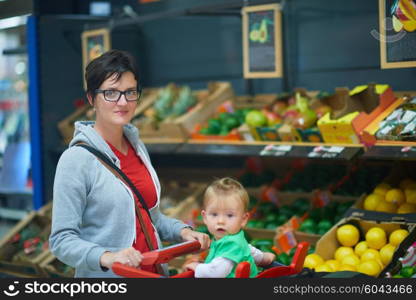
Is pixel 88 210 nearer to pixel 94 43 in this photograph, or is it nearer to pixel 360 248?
pixel 360 248

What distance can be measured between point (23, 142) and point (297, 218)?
342cm

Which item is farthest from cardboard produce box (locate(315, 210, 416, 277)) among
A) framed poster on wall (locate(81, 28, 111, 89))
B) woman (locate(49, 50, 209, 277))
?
framed poster on wall (locate(81, 28, 111, 89))

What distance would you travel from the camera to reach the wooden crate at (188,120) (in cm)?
529

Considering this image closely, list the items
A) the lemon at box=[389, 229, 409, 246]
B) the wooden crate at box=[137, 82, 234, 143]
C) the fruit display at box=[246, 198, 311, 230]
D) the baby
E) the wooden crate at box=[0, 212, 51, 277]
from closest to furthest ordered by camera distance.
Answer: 1. the baby
2. the lemon at box=[389, 229, 409, 246]
3. the fruit display at box=[246, 198, 311, 230]
4. the wooden crate at box=[137, 82, 234, 143]
5. the wooden crate at box=[0, 212, 51, 277]

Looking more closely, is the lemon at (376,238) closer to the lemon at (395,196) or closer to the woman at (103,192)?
the lemon at (395,196)

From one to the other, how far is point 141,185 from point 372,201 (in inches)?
77.3

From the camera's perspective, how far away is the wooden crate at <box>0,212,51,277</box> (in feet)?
18.5

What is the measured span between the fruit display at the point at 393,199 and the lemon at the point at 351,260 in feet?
1.51

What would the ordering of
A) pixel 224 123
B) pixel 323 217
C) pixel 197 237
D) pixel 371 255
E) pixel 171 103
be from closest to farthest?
pixel 197 237
pixel 371 255
pixel 323 217
pixel 224 123
pixel 171 103

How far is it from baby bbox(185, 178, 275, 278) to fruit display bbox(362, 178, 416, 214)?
1826 millimetres

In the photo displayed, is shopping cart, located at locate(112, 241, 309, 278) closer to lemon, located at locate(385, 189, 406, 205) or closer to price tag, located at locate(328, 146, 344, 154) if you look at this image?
price tag, located at locate(328, 146, 344, 154)

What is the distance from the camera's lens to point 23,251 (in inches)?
233

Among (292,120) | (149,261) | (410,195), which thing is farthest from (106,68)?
(410,195)

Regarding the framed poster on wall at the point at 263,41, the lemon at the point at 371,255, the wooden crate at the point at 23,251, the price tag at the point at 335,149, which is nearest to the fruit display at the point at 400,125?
the price tag at the point at 335,149
